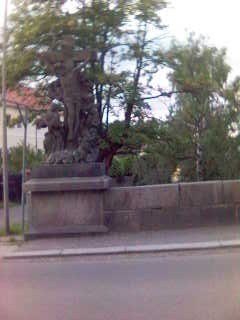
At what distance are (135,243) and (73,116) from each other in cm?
392

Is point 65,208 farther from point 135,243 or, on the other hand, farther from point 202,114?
point 202,114

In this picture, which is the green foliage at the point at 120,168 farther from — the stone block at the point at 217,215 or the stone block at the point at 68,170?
the stone block at the point at 217,215

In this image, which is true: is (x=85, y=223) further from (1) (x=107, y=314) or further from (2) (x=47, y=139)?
(1) (x=107, y=314)

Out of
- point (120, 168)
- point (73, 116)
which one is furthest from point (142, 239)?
point (120, 168)

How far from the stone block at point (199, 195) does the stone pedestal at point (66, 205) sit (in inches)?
66.4

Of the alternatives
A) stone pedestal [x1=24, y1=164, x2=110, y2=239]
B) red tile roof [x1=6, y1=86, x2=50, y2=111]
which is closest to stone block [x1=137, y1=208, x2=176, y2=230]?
stone pedestal [x1=24, y1=164, x2=110, y2=239]

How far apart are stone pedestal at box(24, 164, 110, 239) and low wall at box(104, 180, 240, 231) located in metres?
0.29

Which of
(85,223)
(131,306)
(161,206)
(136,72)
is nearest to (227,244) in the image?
(161,206)

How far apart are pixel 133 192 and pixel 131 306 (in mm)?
7031

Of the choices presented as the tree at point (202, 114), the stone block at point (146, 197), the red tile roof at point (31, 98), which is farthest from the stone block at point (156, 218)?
the red tile roof at point (31, 98)

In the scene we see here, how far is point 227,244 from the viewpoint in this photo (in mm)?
11656

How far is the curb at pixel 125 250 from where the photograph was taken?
11.7 m

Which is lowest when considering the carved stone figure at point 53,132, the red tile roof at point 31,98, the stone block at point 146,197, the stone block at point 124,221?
the stone block at point 124,221

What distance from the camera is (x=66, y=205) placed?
46.7ft
